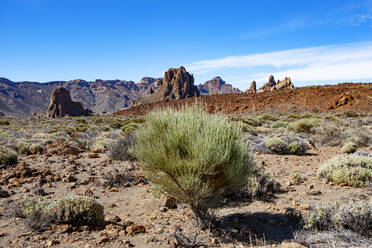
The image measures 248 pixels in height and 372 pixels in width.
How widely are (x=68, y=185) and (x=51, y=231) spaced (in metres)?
2.64

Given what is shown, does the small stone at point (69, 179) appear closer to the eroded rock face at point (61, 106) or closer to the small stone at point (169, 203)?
the small stone at point (169, 203)

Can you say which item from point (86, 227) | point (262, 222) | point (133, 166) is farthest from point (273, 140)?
point (86, 227)

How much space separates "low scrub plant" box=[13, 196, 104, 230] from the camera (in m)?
3.67

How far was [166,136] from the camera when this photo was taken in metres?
3.40

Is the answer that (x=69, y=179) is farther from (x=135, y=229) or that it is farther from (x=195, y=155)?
(x=195, y=155)

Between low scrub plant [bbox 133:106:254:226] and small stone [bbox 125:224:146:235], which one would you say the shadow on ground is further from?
small stone [bbox 125:224:146:235]

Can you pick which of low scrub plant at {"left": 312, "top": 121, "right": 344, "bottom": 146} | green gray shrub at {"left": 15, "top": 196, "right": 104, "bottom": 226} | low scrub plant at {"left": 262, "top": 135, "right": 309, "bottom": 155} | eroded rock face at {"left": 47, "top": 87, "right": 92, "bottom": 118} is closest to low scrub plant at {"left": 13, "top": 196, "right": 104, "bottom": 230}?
green gray shrub at {"left": 15, "top": 196, "right": 104, "bottom": 226}

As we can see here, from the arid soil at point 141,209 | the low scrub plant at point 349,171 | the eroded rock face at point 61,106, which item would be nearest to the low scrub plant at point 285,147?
the arid soil at point 141,209

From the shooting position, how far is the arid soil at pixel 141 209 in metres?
3.33

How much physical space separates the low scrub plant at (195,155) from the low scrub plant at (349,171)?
126 inches

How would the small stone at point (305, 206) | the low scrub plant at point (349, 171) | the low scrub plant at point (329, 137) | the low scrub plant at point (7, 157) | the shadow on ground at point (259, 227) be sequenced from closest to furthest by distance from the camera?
the shadow on ground at point (259, 227), the small stone at point (305, 206), the low scrub plant at point (349, 171), the low scrub plant at point (7, 157), the low scrub plant at point (329, 137)

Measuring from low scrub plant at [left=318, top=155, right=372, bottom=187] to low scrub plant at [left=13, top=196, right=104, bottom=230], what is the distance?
4970 mm

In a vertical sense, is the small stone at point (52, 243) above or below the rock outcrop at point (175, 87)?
below

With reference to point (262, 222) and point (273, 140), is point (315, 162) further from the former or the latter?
point (262, 222)
